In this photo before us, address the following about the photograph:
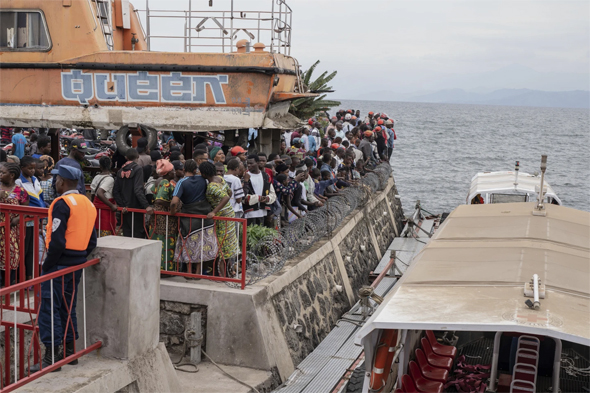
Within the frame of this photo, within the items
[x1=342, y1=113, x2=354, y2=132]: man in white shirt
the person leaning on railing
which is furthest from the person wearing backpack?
[x1=342, y1=113, x2=354, y2=132]: man in white shirt

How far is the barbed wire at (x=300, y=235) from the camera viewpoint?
10.3 metres

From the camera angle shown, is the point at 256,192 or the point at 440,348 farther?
the point at 256,192

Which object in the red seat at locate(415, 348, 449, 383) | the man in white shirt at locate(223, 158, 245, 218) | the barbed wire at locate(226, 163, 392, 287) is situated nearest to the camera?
the red seat at locate(415, 348, 449, 383)

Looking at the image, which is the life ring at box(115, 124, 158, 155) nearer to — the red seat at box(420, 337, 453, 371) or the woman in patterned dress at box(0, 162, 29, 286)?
the woman in patterned dress at box(0, 162, 29, 286)

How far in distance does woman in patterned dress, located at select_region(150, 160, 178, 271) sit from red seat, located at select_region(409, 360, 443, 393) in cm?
360

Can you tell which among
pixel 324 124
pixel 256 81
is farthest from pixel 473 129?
pixel 256 81

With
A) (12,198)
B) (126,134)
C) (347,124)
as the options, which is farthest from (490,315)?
(347,124)

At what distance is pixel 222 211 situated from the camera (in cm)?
928

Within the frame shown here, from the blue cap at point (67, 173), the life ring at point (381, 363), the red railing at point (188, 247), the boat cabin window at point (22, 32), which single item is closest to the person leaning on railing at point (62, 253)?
the blue cap at point (67, 173)

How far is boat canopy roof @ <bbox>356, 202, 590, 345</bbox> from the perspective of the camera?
6.20 metres

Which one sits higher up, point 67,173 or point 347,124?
point 347,124

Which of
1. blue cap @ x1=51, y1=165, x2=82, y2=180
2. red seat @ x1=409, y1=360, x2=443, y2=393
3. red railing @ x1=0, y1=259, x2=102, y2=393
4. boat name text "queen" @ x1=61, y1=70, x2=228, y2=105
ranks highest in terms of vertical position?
boat name text "queen" @ x1=61, y1=70, x2=228, y2=105

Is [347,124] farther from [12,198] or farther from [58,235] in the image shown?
[58,235]

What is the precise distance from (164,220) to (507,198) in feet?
33.6
